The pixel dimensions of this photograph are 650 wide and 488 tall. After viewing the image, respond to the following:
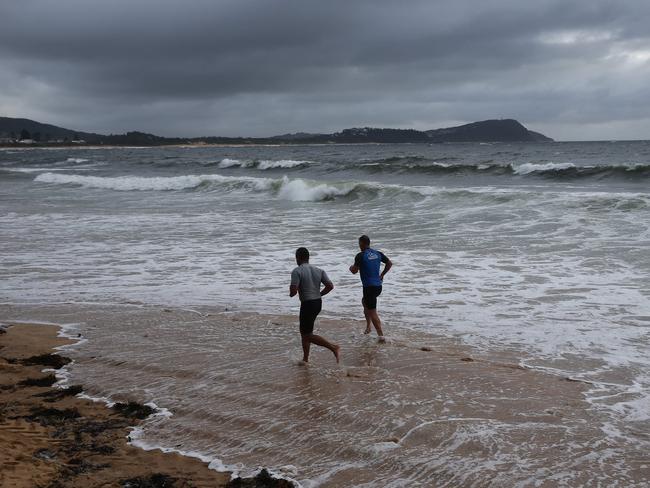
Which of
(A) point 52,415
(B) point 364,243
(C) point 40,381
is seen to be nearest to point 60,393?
(C) point 40,381

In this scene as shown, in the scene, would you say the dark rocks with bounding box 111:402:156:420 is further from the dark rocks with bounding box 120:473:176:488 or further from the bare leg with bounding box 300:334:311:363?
the bare leg with bounding box 300:334:311:363

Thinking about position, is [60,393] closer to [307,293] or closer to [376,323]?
[307,293]

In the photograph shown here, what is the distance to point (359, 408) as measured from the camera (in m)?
5.98

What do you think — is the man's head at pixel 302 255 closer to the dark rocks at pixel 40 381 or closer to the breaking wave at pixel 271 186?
the dark rocks at pixel 40 381

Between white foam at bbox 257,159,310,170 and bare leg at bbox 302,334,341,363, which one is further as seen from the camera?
white foam at bbox 257,159,310,170

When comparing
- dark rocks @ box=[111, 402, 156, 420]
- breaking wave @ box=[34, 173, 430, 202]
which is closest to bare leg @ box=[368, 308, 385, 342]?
dark rocks @ box=[111, 402, 156, 420]

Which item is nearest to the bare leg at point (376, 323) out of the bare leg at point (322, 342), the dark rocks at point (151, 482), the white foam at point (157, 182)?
the bare leg at point (322, 342)

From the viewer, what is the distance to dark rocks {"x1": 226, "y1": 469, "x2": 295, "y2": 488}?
4.56 m

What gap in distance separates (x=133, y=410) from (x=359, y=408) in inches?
81.7

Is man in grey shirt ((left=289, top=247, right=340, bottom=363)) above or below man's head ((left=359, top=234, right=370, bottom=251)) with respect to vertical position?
below

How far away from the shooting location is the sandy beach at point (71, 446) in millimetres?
4562

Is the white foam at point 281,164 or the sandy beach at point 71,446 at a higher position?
the white foam at point 281,164

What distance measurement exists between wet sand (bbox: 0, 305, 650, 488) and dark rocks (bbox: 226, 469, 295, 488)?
5.2 inches

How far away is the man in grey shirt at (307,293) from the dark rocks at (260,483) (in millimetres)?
→ 2802
